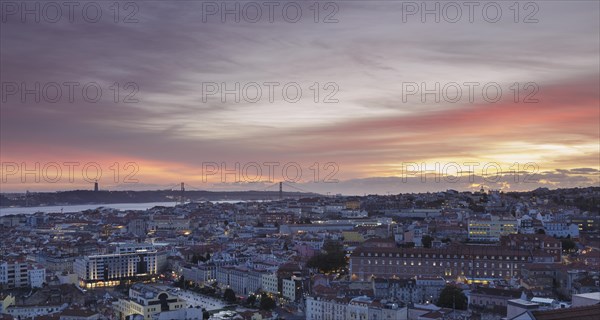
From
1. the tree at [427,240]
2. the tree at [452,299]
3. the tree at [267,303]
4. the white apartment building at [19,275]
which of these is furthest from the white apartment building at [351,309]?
the tree at [427,240]

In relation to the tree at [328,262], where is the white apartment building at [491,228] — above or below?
above

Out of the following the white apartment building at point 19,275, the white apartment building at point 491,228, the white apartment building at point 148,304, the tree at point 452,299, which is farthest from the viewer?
the white apartment building at point 491,228

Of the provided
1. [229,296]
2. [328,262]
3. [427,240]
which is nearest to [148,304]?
[229,296]

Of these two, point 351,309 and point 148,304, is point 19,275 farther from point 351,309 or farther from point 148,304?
point 351,309

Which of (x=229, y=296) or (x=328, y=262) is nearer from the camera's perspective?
(x=229, y=296)

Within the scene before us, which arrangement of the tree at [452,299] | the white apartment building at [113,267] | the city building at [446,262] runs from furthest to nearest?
1. the white apartment building at [113,267]
2. the city building at [446,262]
3. the tree at [452,299]

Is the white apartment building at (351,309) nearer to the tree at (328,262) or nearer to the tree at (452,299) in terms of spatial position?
the tree at (452,299)

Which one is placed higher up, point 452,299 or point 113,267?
point 452,299

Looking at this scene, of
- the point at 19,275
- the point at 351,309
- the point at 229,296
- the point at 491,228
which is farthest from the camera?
the point at 491,228
